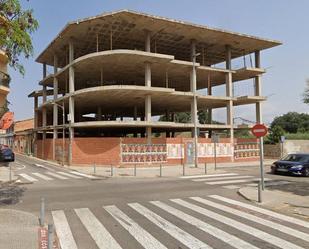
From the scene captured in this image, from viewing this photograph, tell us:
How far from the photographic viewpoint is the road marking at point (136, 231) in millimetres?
7566

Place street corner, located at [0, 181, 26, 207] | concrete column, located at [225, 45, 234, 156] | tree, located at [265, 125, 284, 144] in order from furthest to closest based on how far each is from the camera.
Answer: tree, located at [265, 125, 284, 144], concrete column, located at [225, 45, 234, 156], street corner, located at [0, 181, 26, 207]

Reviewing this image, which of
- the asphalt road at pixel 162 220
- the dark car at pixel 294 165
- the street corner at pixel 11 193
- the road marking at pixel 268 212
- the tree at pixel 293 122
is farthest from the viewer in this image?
the tree at pixel 293 122

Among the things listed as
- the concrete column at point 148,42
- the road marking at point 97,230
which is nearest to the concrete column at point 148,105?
the concrete column at point 148,42

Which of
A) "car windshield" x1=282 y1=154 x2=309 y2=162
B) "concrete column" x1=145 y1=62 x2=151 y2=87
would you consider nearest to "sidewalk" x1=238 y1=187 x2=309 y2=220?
"car windshield" x1=282 y1=154 x2=309 y2=162

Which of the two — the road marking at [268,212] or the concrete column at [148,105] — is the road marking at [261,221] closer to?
the road marking at [268,212]

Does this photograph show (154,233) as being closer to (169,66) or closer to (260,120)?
(169,66)

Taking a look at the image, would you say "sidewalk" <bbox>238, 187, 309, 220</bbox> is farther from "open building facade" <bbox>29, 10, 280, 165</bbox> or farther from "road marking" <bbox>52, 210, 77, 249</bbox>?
"open building facade" <bbox>29, 10, 280, 165</bbox>

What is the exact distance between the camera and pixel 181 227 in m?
9.07

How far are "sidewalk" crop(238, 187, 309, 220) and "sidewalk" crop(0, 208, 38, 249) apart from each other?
7.57m

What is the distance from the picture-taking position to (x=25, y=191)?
51.1 ft

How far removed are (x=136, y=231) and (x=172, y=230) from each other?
0.90m

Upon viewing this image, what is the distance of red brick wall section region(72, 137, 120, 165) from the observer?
31.5 metres

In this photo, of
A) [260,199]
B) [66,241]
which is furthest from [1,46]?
[260,199]

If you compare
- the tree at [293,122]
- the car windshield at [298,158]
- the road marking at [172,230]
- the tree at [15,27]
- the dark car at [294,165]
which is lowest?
the road marking at [172,230]
